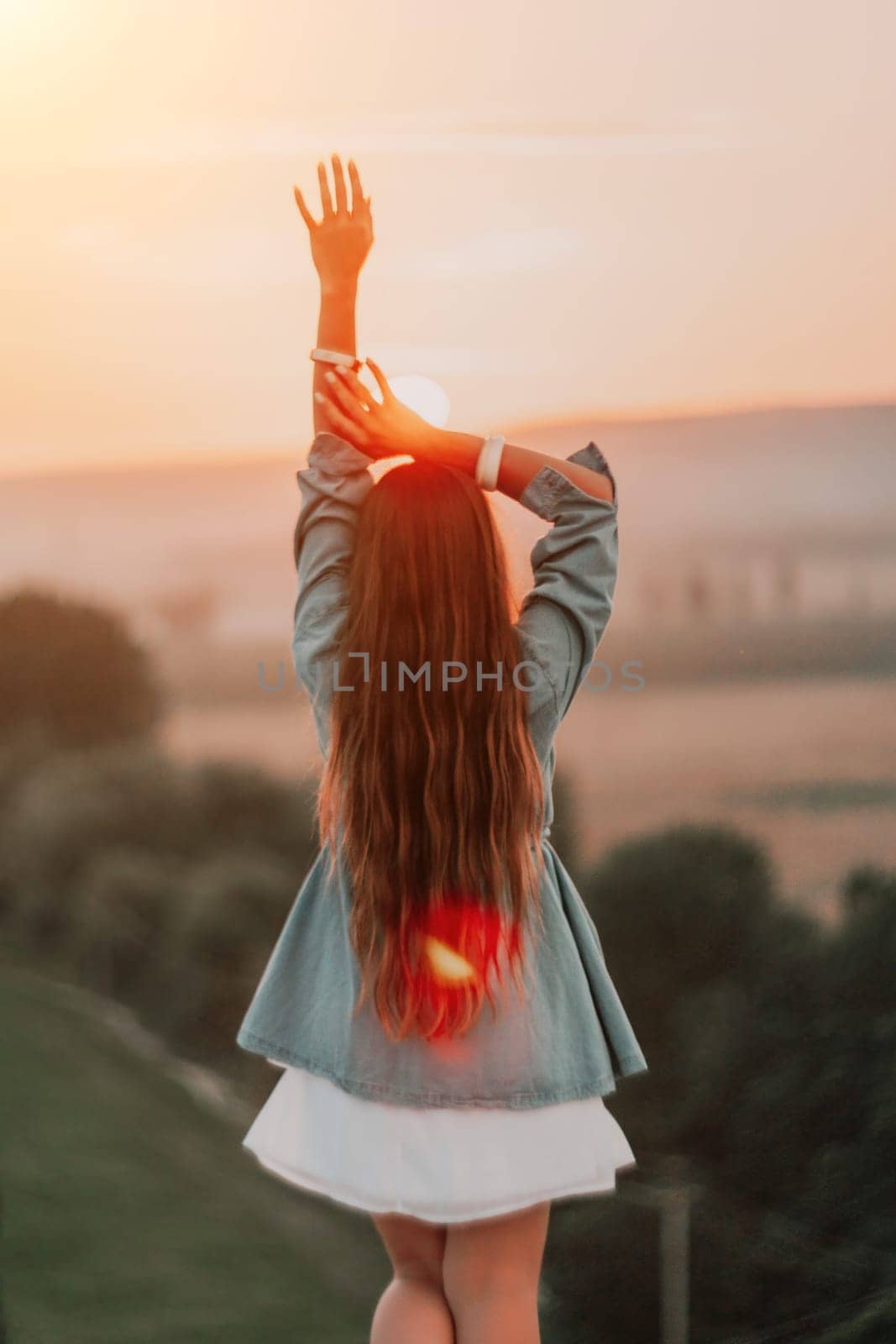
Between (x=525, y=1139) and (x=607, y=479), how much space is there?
0.64m

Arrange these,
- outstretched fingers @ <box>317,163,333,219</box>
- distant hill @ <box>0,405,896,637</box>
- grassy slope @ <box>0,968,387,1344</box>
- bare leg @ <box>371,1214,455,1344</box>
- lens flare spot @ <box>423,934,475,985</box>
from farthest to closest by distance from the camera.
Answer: grassy slope @ <box>0,968,387,1344</box>, distant hill @ <box>0,405,896,637</box>, outstretched fingers @ <box>317,163,333,219</box>, bare leg @ <box>371,1214,455,1344</box>, lens flare spot @ <box>423,934,475,985</box>

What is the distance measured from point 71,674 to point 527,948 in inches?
32.2

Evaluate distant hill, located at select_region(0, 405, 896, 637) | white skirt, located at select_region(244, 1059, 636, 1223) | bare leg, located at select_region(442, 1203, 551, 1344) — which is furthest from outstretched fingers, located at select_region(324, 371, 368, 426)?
bare leg, located at select_region(442, 1203, 551, 1344)

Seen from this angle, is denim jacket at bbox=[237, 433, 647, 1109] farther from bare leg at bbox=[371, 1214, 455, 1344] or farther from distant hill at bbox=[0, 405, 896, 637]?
distant hill at bbox=[0, 405, 896, 637]

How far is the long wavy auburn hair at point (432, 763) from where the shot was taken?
1226mm

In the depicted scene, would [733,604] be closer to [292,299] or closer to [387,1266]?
[292,299]

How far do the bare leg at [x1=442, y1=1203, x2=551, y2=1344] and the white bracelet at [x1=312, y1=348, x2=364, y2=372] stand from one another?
2.88 feet

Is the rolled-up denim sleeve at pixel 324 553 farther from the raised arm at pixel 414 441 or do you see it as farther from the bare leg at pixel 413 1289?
the bare leg at pixel 413 1289

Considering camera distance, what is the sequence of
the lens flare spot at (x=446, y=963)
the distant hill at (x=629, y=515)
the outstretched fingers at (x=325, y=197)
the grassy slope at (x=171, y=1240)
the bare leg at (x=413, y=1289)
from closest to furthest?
the lens flare spot at (x=446, y=963) → the bare leg at (x=413, y=1289) → the outstretched fingers at (x=325, y=197) → the distant hill at (x=629, y=515) → the grassy slope at (x=171, y=1240)

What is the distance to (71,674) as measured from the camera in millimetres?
1789

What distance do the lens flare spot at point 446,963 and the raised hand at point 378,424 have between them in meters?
0.48

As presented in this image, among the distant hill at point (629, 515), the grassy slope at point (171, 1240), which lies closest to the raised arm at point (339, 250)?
the distant hill at point (629, 515)

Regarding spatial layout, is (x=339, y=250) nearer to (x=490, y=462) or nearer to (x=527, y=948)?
(x=490, y=462)

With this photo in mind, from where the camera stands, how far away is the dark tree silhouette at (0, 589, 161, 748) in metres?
1.77
